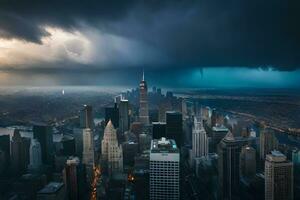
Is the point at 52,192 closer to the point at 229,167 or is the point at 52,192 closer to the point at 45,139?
the point at 45,139

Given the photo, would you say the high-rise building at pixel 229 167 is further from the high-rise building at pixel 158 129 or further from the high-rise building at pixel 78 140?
the high-rise building at pixel 78 140

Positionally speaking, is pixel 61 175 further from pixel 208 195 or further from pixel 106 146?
pixel 208 195

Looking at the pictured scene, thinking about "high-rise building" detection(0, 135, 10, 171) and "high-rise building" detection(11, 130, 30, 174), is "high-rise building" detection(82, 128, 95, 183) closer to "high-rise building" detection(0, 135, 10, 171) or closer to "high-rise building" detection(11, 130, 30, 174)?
"high-rise building" detection(11, 130, 30, 174)

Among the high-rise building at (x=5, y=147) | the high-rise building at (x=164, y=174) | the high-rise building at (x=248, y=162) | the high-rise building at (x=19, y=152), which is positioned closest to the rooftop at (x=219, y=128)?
the high-rise building at (x=248, y=162)

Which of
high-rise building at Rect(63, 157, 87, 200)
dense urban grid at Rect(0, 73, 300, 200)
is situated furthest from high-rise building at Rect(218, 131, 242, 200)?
high-rise building at Rect(63, 157, 87, 200)

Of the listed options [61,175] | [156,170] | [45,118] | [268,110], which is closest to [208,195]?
[156,170]

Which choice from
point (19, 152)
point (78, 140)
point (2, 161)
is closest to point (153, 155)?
point (78, 140)

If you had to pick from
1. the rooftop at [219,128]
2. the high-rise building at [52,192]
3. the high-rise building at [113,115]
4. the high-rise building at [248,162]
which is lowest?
the high-rise building at [52,192]
